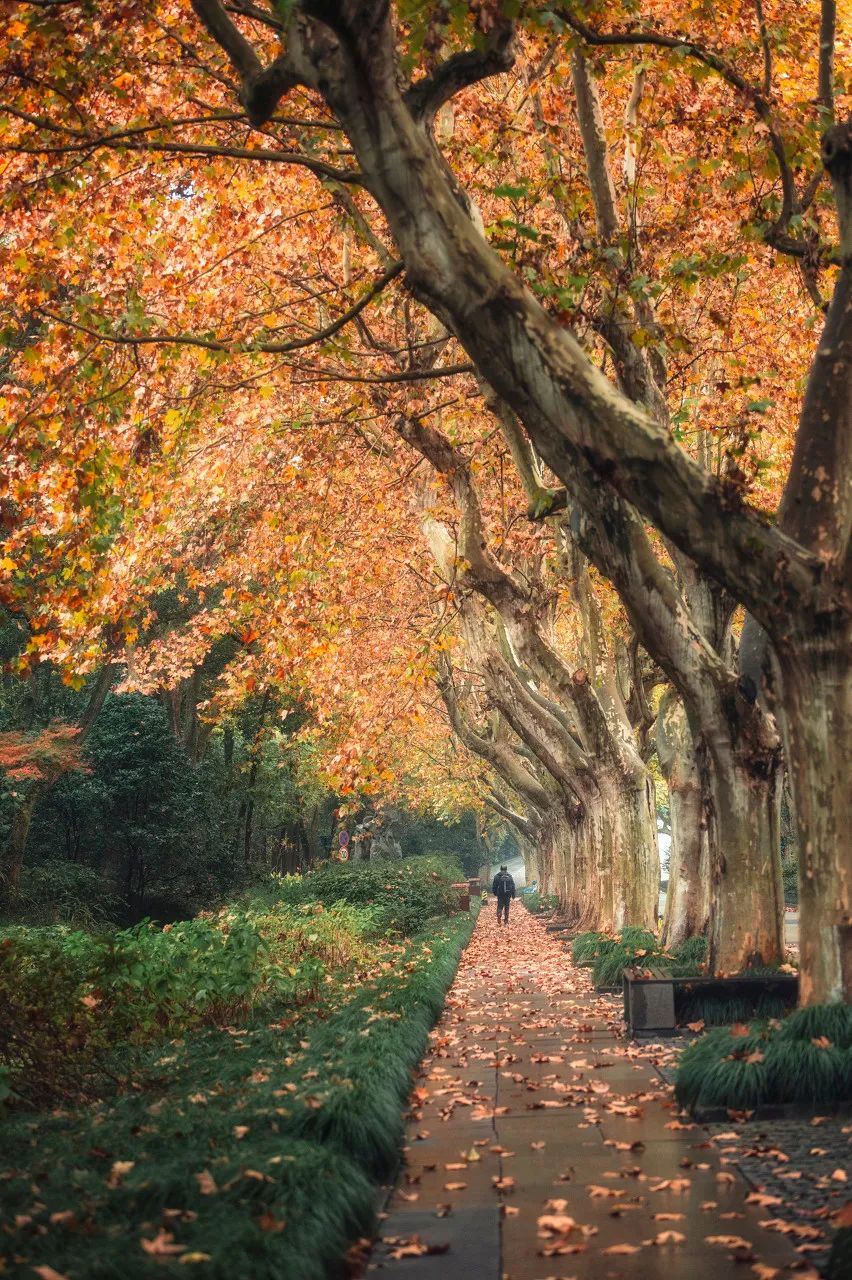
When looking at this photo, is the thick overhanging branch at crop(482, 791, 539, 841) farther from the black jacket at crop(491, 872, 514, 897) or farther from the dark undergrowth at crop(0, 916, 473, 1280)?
the dark undergrowth at crop(0, 916, 473, 1280)

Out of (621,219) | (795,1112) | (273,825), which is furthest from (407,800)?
(795,1112)

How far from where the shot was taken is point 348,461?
17.5 m

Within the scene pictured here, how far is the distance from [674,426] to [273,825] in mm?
28472

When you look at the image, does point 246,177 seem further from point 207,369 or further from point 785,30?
point 785,30

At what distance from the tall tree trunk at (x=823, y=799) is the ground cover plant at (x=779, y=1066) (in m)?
0.41

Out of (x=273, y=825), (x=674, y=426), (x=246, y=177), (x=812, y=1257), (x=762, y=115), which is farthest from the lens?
(x=273, y=825)

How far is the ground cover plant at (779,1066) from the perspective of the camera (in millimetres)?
7051

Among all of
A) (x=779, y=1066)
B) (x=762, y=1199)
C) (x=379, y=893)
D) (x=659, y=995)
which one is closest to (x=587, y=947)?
(x=659, y=995)

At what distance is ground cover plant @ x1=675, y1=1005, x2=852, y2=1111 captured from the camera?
23.1 feet

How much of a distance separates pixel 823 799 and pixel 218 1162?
4.61 metres

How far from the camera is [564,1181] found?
6.01 metres

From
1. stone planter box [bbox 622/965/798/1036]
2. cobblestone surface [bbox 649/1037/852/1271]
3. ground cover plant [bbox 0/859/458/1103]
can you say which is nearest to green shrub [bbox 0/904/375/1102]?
ground cover plant [bbox 0/859/458/1103]

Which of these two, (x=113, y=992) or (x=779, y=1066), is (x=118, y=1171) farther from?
(x=113, y=992)

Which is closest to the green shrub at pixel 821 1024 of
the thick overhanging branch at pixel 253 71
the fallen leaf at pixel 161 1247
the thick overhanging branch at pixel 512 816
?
the fallen leaf at pixel 161 1247
